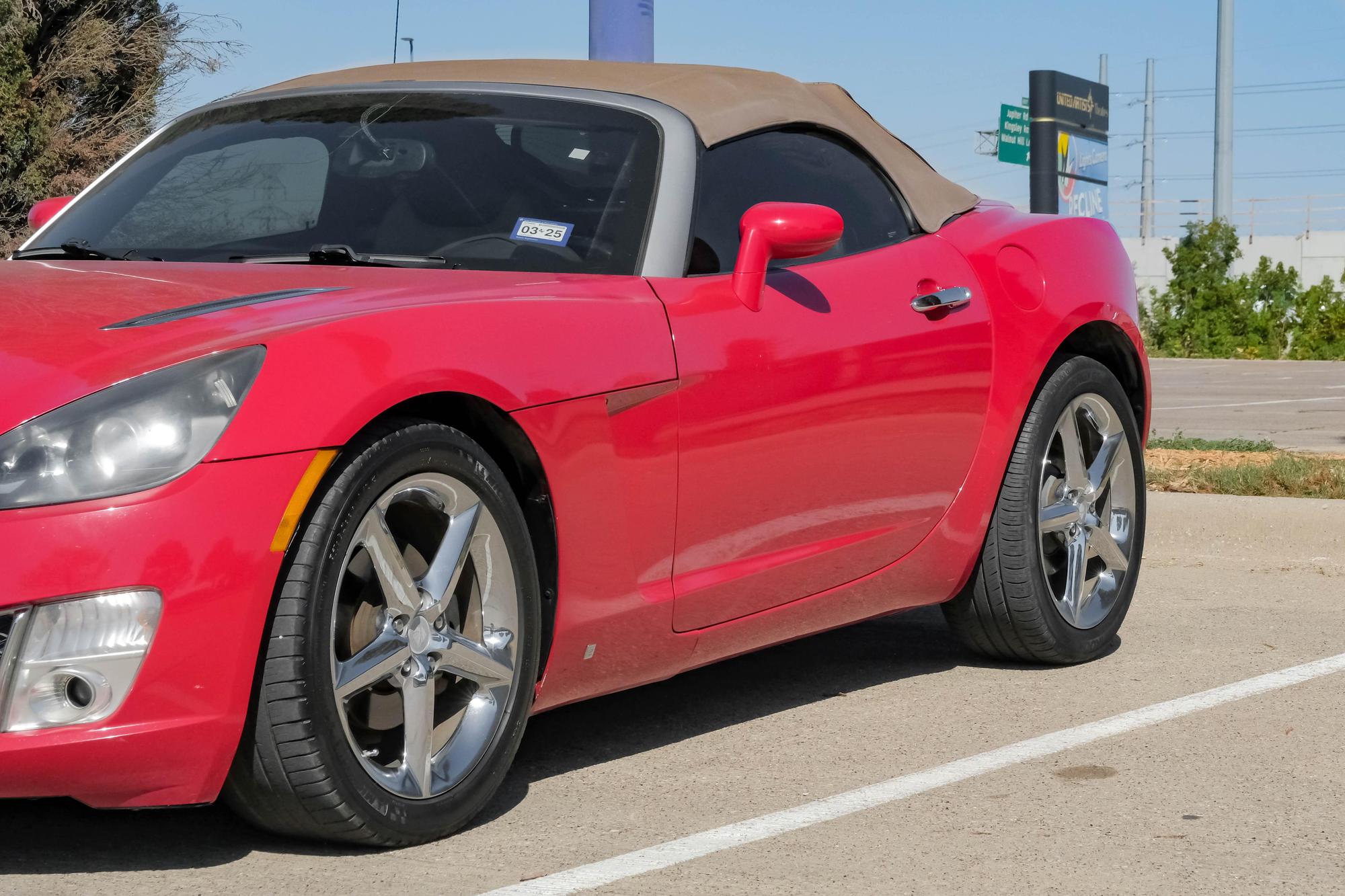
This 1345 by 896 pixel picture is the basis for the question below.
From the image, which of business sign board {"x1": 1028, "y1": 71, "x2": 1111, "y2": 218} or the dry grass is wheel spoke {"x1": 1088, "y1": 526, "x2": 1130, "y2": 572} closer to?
the dry grass

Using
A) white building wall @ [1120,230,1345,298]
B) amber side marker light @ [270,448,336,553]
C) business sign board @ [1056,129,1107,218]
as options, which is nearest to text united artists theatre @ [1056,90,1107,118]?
business sign board @ [1056,129,1107,218]

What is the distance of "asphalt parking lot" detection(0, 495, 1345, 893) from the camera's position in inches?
124

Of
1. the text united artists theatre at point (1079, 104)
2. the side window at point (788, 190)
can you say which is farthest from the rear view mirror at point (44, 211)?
the text united artists theatre at point (1079, 104)

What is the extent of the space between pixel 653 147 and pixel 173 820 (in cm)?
182

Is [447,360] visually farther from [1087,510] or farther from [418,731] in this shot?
[1087,510]

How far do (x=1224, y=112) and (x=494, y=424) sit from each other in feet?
105

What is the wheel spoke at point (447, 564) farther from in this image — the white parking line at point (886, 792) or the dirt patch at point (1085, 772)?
the dirt patch at point (1085, 772)

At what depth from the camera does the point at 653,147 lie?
4.18m

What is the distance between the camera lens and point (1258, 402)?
18.2 metres

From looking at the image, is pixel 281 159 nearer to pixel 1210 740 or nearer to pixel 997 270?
pixel 997 270

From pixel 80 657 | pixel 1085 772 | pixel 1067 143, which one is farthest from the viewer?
pixel 1067 143

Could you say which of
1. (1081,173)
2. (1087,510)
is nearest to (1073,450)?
(1087,510)

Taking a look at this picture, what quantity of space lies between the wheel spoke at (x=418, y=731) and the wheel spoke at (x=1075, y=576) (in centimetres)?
235

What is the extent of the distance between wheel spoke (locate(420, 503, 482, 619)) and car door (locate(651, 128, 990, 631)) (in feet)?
1.84
